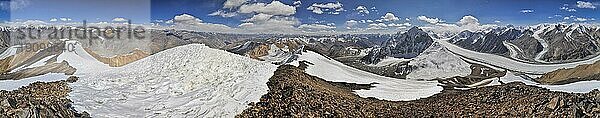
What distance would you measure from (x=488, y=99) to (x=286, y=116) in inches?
224

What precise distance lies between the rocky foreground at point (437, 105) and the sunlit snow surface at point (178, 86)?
780 millimetres

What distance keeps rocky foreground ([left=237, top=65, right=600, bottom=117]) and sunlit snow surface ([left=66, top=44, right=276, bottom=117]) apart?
78 centimetres

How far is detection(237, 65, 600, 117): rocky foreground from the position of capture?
10.1 meters

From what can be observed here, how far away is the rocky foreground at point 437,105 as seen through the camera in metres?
10.1

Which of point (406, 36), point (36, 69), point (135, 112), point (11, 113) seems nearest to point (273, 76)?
point (135, 112)

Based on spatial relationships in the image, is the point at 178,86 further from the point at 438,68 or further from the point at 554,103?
the point at 438,68

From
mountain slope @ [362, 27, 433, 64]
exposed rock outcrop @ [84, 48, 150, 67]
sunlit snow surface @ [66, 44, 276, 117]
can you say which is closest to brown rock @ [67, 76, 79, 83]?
sunlit snow surface @ [66, 44, 276, 117]

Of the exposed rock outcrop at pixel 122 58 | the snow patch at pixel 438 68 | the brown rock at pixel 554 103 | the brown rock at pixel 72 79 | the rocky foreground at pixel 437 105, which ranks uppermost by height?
→ the brown rock at pixel 554 103

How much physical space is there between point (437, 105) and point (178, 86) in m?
7.67

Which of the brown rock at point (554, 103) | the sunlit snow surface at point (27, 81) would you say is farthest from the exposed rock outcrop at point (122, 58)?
the brown rock at point (554, 103)

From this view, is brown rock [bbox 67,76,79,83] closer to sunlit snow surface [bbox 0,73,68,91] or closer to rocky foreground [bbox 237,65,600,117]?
sunlit snow surface [bbox 0,73,68,91]

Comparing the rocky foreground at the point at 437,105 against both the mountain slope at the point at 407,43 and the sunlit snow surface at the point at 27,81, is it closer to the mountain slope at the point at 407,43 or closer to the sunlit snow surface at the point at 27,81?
the sunlit snow surface at the point at 27,81

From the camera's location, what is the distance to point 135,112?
12734 mm

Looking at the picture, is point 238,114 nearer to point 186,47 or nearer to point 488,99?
point 488,99
